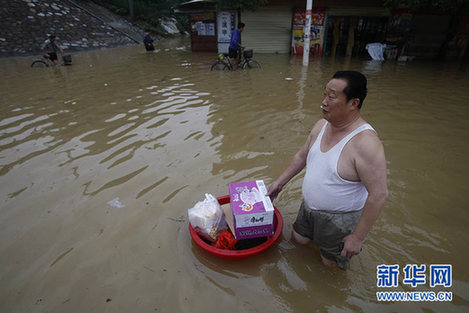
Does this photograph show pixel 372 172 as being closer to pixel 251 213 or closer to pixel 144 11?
pixel 251 213

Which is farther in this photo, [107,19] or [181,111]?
[107,19]

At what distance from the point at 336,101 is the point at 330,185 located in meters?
0.58

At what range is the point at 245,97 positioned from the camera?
259 inches

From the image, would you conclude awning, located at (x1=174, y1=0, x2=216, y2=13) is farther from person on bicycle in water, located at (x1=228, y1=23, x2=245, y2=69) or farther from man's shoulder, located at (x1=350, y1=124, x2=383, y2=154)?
man's shoulder, located at (x1=350, y1=124, x2=383, y2=154)

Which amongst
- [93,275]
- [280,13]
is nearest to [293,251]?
[93,275]

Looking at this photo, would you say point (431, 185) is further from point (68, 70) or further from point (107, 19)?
point (107, 19)

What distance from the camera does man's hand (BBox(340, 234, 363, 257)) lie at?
170 centimetres

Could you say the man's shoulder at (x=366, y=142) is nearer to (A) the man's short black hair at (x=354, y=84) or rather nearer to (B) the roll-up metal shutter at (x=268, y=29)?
(A) the man's short black hair at (x=354, y=84)

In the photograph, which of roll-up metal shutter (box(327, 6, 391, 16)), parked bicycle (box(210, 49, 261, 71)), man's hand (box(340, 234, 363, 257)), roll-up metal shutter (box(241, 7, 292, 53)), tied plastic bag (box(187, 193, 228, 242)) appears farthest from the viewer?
roll-up metal shutter (box(241, 7, 292, 53))

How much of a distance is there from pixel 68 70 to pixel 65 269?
10576mm

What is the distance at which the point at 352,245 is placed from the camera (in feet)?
5.61

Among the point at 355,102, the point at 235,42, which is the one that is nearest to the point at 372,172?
the point at 355,102

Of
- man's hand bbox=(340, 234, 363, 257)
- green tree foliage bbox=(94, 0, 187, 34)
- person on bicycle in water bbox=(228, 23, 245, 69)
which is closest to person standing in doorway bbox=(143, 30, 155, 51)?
person on bicycle in water bbox=(228, 23, 245, 69)

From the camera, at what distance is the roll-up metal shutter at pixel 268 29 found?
594 inches
